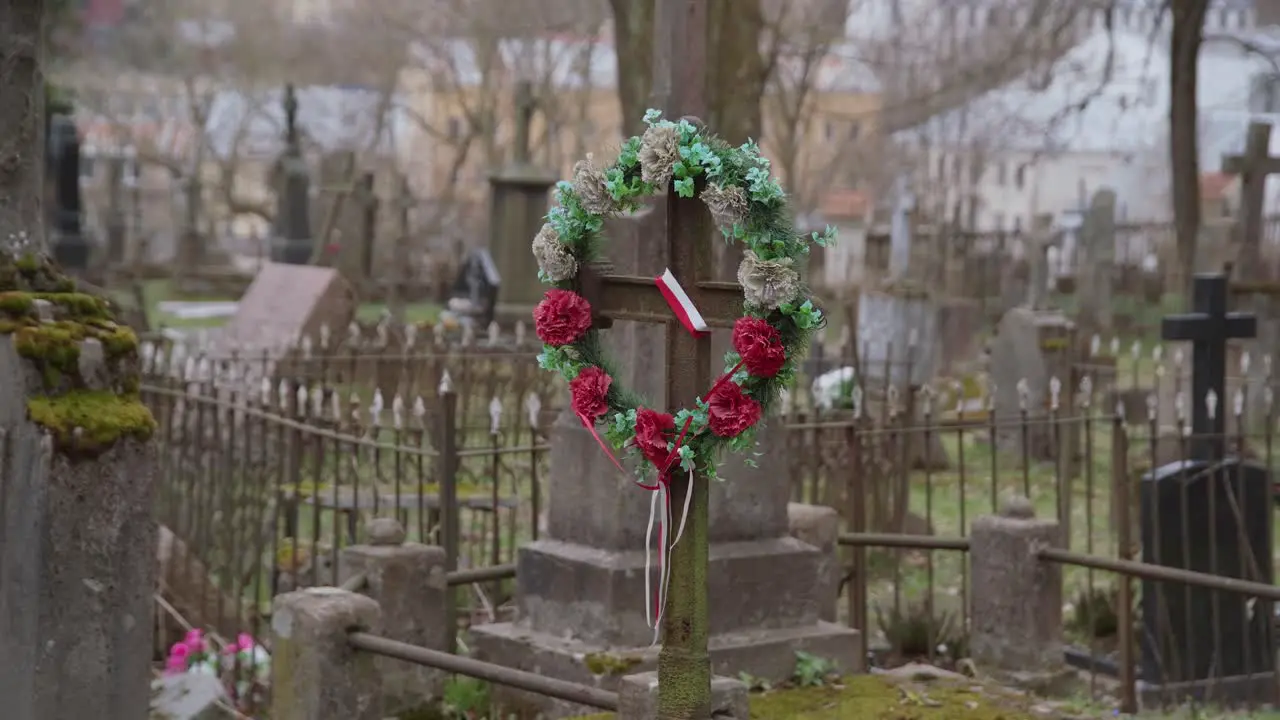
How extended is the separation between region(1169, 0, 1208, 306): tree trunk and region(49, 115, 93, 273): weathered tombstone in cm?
1664

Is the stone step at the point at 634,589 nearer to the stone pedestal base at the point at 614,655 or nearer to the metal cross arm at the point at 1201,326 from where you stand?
the stone pedestal base at the point at 614,655


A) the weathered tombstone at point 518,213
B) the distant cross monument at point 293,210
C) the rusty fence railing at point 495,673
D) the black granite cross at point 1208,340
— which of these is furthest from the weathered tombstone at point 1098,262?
the rusty fence railing at point 495,673

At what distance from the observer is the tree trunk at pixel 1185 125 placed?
2042 cm

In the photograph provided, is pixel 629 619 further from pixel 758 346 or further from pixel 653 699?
pixel 758 346

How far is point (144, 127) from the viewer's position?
5688 cm

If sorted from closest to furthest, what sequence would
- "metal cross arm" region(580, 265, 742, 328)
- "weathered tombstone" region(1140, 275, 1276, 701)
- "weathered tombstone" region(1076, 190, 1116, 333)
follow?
"metal cross arm" region(580, 265, 742, 328) → "weathered tombstone" region(1140, 275, 1276, 701) → "weathered tombstone" region(1076, 190, 1116, 333)

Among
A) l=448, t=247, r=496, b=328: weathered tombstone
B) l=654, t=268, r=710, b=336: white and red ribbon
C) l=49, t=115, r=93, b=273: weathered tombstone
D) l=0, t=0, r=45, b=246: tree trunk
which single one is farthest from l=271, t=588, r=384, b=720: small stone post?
l=49, t=115, r=93, b=273: weathered tombstone

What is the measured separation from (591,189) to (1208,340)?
16.2 feet

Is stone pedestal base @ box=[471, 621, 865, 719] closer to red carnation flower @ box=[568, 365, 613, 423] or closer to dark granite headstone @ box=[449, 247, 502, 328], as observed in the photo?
red carnation flower @ box=[568, 365, 613, 423]

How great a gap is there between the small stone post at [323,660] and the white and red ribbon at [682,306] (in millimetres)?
1710

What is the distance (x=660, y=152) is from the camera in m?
4.59


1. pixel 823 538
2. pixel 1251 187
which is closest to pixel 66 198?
pixel 1251 187

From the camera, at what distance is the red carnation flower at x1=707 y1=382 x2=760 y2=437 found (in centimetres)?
450

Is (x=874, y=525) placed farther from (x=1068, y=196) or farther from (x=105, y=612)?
(x=1068, y=196)
